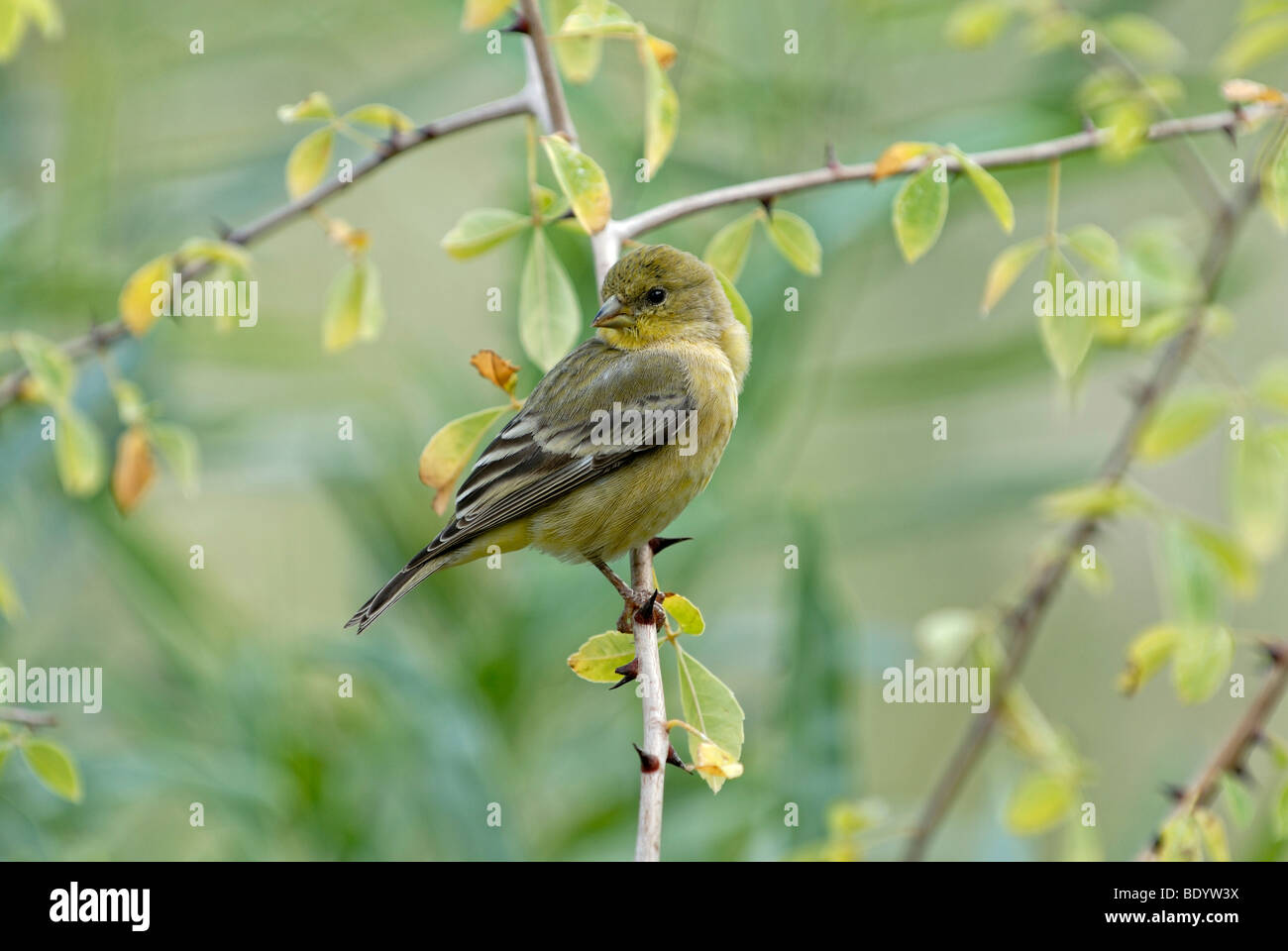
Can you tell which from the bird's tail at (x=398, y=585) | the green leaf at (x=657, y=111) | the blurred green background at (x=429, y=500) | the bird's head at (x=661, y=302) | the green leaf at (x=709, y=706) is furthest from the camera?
the blurred green background at (x=429, y=500)

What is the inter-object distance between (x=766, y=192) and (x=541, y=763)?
218cm

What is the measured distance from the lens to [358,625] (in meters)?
2.73

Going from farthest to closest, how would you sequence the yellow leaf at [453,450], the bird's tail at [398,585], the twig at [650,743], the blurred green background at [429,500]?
the blurred green background at [429,500] → the bird's tail at [398,585] → the yellow leaf at [453,450] → the twig at [650,743]

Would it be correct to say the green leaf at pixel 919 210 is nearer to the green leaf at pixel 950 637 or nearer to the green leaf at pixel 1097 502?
the green leaf at pixel 1097 502

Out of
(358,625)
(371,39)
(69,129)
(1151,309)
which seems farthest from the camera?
(371,39)

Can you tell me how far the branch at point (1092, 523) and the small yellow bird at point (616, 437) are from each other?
824 mm

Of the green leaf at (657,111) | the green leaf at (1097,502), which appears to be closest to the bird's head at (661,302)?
the green leaf at (657,111)

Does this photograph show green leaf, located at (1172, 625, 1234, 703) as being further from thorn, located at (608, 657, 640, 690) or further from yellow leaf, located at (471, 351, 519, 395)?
yellow leaf, located at (471, 351, 519, 395)

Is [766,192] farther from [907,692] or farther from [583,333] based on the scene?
[907,692]

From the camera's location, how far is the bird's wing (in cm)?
297

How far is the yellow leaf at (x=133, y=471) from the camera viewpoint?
8.25 feet

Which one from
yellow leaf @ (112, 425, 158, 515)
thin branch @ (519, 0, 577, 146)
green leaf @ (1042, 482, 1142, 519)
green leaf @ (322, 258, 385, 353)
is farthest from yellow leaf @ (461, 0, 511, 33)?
green leaf @ (1042, 482, 1142, 519)

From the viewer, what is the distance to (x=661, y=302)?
3.21 metres

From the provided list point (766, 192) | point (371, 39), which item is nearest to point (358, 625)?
point (766, 192)
